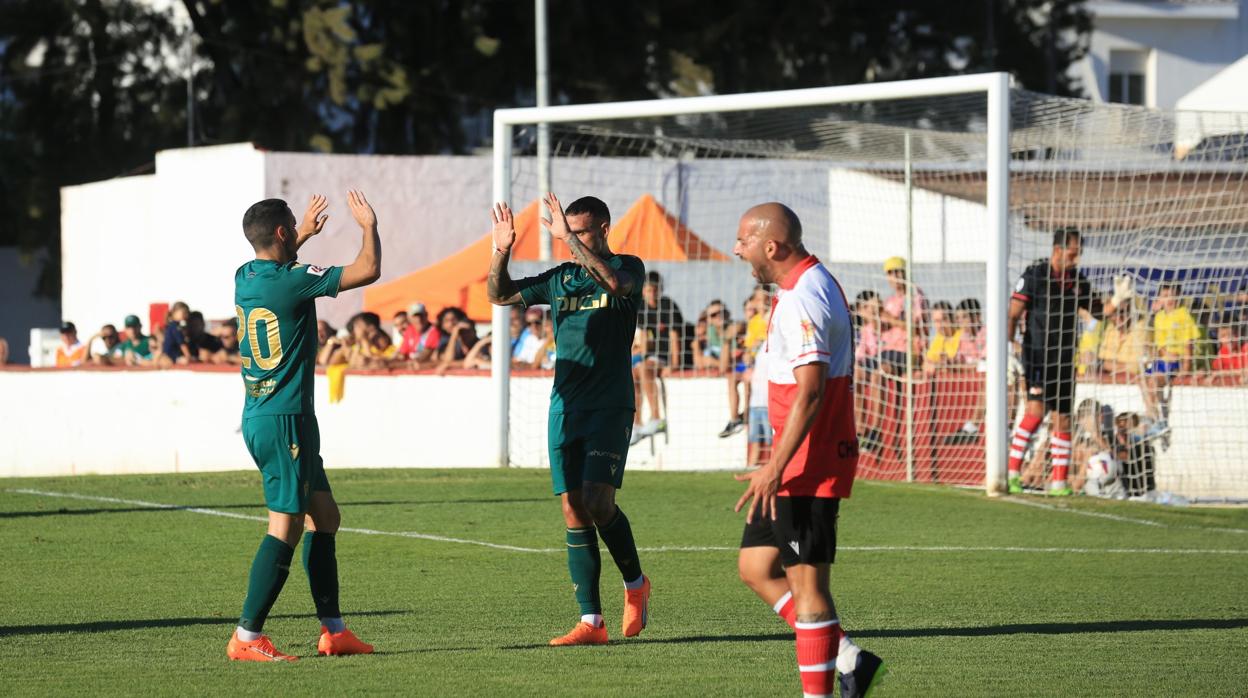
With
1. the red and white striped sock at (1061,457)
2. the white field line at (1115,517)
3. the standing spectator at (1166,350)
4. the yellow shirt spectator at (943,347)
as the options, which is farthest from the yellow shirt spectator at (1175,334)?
the white field line at (1115,517)

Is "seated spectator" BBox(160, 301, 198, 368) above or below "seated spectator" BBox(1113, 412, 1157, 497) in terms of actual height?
above

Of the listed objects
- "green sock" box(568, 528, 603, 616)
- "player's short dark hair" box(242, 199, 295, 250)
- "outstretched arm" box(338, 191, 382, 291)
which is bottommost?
"green sock" box(568, 528, 603, 616)

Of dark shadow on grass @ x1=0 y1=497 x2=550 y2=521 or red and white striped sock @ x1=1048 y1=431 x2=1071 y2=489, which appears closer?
dark shadow on grass @ x1=0 y1=497 x2=550 y2=521

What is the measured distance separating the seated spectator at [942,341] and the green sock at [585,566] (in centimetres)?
921

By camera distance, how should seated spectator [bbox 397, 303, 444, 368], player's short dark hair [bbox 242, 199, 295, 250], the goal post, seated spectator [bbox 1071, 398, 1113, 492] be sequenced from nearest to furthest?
player's short dark hair [bbox 242, 199, 295, 250]
the goal post
seated spectator [bbox 1071, 398, 1113, 492]
seated spectator [bbox 397, 303, 444, 368]

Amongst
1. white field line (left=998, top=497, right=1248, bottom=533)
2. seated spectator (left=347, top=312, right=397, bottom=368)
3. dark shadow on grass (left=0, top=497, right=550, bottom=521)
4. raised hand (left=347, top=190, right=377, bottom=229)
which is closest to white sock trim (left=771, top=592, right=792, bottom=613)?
raised hand (left=347, top=190, right=377, bottom=229)

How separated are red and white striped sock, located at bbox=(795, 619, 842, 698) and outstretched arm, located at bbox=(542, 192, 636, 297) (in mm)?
2235

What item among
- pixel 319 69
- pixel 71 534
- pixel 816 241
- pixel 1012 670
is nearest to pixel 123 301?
pixel 319 69

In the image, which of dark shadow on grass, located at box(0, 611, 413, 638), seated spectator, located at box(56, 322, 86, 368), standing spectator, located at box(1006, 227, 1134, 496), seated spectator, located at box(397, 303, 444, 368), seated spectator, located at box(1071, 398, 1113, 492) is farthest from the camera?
seated spectator, located at box(56, 322, 86, 368)

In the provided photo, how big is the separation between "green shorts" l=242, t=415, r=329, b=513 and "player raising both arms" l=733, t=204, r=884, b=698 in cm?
219

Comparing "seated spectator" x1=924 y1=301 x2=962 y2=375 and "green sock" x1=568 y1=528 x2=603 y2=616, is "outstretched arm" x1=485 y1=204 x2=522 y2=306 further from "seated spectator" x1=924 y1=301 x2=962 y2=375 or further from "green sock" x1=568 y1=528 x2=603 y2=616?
"seated spectator" x1=924 y1=301 x2=962 y2=375

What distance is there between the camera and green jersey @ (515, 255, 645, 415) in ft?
27.1

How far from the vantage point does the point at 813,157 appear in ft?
61.9

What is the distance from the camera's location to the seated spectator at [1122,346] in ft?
53.8
